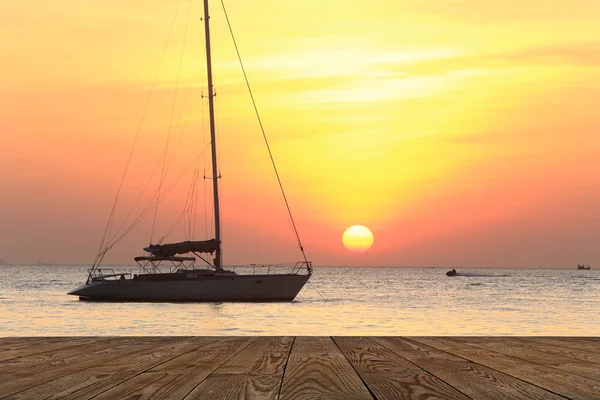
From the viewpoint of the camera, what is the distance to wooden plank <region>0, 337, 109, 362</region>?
5.53 m

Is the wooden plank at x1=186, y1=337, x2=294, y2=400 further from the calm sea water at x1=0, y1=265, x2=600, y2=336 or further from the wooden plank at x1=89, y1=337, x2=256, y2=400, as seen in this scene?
the calm sea water at x1=0, y1=265, x2=600, y2=336

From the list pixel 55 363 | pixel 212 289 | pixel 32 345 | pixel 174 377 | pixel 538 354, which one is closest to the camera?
pixel 174 377

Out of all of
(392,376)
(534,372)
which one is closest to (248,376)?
(392,376)

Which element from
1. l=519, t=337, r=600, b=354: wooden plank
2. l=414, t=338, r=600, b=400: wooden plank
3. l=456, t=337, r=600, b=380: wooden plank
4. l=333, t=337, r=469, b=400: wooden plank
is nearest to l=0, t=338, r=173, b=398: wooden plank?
l=333, t=337, r=469, b=400: wooden plank

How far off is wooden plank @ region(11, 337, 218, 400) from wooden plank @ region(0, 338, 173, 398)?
0.22ft

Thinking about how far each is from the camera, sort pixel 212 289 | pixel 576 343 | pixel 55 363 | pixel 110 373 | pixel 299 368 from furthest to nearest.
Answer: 1. pixel 212 289
2. pixel 576 343
3. pixel 55 363
4. pixel 299 368
5. pixel 110 373

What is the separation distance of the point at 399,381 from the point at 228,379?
0.82m

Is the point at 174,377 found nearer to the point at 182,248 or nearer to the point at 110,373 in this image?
the point at 110,373

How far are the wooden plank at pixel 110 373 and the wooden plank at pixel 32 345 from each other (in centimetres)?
56

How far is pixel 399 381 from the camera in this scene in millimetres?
4078

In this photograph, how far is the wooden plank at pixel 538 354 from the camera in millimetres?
4632

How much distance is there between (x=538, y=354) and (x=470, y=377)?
1442 millimetres

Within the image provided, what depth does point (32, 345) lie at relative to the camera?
614 centimetres

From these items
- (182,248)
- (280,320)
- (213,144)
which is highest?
(213,144)
